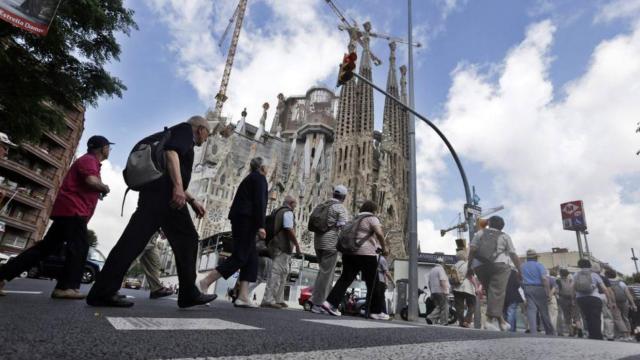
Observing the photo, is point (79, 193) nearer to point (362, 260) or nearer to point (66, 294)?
point (66, 294)

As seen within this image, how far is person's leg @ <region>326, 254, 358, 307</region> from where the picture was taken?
476cm

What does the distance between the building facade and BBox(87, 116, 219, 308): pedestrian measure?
102ft

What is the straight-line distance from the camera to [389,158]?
2343 inches

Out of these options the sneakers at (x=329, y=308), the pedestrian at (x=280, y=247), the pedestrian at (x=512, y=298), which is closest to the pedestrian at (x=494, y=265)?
the pedestrian at (x=512, y=298)

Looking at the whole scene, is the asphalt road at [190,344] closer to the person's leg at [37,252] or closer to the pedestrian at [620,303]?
the person's leg at [37,252]

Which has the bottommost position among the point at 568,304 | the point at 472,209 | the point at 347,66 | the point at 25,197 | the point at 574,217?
the point at 568,304

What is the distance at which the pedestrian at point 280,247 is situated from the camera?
525cm

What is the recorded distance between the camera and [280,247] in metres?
5.38

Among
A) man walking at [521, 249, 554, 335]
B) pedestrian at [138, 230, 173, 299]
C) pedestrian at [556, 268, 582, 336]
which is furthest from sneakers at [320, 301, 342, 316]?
pedestrian at [556, 268, 582, 336]

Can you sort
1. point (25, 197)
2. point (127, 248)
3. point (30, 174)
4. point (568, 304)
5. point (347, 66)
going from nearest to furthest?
point (127, 248), point (568, 304), point (347, 66), point (25, 197), point (30, 174)

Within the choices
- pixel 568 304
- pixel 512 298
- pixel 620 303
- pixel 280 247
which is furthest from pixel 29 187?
pixel 620 303

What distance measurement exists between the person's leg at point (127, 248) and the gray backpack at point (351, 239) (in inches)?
98.8

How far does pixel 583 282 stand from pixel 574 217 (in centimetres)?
1324

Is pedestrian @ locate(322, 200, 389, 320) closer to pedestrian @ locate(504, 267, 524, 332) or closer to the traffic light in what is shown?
pedestrian @ locate(504, 267, 524, 332)
